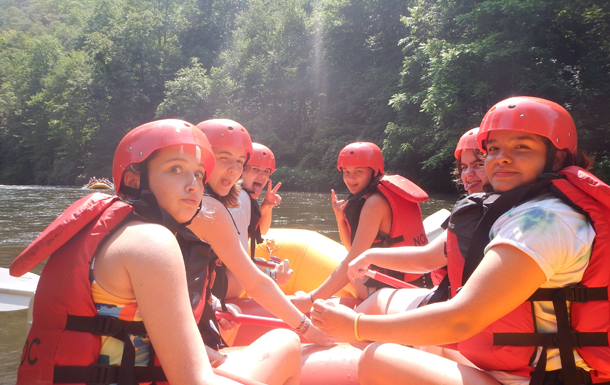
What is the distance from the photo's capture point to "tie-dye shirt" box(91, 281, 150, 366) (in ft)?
4.48

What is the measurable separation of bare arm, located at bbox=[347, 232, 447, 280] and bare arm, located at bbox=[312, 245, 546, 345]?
99 cm

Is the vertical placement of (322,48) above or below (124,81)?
above

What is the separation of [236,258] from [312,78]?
92.3ft

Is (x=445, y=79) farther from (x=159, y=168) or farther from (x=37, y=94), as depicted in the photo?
(x=37, y=94)

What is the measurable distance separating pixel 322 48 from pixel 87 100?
18.9 metres

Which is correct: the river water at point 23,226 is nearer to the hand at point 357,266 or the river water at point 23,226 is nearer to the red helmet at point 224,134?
the red helmet at point 224,134

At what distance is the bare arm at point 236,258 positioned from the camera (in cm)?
230

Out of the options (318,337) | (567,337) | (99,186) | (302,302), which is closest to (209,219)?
(318,337)

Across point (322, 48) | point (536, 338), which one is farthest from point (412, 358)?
point (322, 48)

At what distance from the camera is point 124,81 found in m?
36.9

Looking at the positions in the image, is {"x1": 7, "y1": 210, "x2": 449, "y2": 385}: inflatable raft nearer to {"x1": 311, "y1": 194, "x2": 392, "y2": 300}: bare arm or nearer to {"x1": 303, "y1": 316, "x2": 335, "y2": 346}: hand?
{"x1": 311, "y1": 194, "x2": 392, "y2": 300}: bare arm

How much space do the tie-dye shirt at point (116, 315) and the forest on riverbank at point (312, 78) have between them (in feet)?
50.0

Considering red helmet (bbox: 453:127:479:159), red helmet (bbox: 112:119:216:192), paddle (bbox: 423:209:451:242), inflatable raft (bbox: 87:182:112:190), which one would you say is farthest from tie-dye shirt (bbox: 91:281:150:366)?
inflatable raft (bbox: 87:182:112:190)

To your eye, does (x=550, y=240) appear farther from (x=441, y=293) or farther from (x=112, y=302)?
(x=112, y=302)
